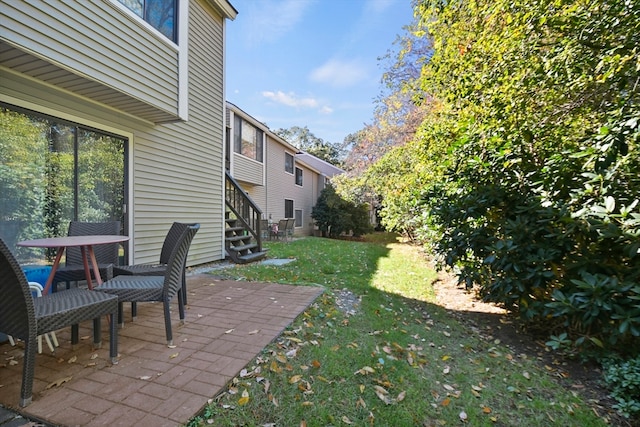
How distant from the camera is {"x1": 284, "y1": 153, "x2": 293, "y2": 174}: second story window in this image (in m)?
17.3

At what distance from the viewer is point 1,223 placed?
3.38 meters

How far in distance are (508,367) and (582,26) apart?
11.4ft

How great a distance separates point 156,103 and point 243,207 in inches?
179

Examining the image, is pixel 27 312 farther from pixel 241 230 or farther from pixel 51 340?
pixel 241 230

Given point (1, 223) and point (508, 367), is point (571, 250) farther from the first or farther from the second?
point (1, 223)

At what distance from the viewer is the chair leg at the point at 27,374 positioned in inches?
73.4

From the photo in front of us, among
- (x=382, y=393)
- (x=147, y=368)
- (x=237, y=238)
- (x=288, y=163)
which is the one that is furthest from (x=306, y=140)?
(x=382, y=393)

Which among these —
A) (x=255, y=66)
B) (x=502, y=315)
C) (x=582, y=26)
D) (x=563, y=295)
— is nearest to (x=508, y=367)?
(x=563, y=295)

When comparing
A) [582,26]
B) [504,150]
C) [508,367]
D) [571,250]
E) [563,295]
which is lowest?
[508,367]

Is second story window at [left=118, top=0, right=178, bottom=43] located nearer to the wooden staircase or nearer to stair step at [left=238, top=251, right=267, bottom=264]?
the wooden staircase

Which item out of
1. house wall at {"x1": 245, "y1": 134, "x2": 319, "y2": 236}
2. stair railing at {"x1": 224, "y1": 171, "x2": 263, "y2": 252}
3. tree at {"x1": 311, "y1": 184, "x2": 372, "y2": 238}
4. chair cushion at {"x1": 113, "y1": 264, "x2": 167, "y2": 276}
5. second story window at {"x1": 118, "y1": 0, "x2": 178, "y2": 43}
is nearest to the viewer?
chair cushion at {"x1": 113, "y1": 264, "x2": 167, "y2": 276}

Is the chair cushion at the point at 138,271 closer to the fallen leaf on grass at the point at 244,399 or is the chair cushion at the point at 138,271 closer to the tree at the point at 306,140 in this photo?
the fallen leaf on grass at the point at 244,399

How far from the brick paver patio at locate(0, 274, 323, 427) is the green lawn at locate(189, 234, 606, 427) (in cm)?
17

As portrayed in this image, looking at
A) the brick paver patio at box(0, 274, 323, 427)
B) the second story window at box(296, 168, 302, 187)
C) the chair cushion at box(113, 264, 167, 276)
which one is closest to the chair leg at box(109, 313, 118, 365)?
the brick paver patio at box(0, 274, 323, 427)
